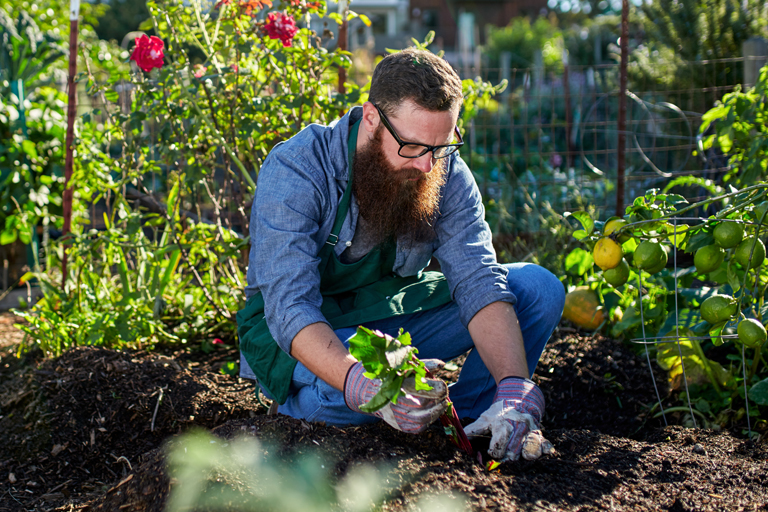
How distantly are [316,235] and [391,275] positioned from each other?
350mm

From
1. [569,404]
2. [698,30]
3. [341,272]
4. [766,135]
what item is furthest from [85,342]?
[698,30]

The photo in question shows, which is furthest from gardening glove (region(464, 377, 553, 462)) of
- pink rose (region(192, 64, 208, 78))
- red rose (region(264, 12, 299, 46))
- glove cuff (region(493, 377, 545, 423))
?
pink rose (region(192, 64, 208, 78))

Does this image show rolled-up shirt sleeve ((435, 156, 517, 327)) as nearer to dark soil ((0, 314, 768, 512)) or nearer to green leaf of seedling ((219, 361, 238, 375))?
dark soil ((0, 314, 768, 512))

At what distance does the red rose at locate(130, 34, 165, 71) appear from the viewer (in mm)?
2307

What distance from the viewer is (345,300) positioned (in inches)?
78.7

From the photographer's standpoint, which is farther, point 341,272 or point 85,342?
point 85,342

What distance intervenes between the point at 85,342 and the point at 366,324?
1272mm

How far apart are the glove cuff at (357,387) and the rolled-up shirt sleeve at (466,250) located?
0.50 metres

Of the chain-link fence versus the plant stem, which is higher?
the chain-link fence

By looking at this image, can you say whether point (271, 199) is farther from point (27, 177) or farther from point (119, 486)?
point (27, 177)

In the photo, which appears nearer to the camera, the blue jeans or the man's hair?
the man's hair

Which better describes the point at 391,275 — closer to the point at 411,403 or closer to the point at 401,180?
the point at 401,180

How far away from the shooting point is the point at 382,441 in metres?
1.49

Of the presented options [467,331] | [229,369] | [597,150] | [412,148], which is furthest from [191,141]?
[597,150]
